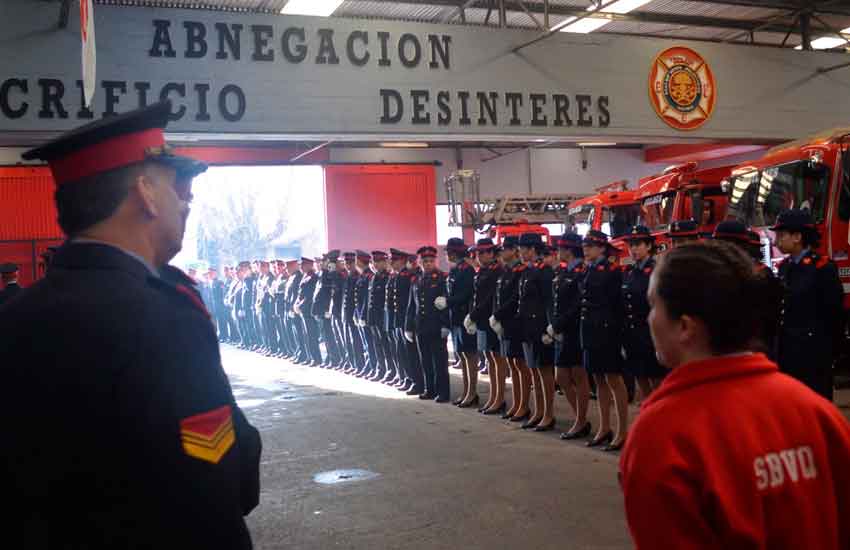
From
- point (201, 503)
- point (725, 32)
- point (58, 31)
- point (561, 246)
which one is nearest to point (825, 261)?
point (561, 246)

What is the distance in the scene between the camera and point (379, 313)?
1258 centimetres

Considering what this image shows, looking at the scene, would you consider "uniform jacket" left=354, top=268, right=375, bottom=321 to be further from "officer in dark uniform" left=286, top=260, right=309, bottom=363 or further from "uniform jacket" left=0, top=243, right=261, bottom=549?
"uniform jacket" left=0, top=243, right=261, bottom=549

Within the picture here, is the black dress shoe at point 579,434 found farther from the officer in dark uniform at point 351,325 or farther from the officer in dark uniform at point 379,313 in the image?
the officer in dark uniform at point 351,325

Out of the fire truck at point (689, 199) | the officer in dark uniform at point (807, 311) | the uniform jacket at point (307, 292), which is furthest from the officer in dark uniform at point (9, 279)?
the fire truck at point (689, 199)

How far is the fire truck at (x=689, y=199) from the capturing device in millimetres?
12234

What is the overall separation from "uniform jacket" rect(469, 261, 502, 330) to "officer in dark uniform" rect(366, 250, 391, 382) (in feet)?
9.19

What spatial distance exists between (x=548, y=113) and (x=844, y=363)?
5.00m

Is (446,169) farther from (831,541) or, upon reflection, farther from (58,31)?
(831,541)

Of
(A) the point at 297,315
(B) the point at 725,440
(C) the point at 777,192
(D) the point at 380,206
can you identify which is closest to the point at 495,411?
(C) the point at 777,192

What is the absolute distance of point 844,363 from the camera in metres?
10.5

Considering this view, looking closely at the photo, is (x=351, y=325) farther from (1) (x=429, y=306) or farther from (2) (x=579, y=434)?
(2) (x=579, y=434)

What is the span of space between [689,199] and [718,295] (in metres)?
11.5

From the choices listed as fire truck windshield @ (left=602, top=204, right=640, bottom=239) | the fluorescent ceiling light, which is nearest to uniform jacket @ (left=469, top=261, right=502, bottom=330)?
the fluorescent ceiling light

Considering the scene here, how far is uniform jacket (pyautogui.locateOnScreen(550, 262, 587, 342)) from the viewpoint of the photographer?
7.64 metres
